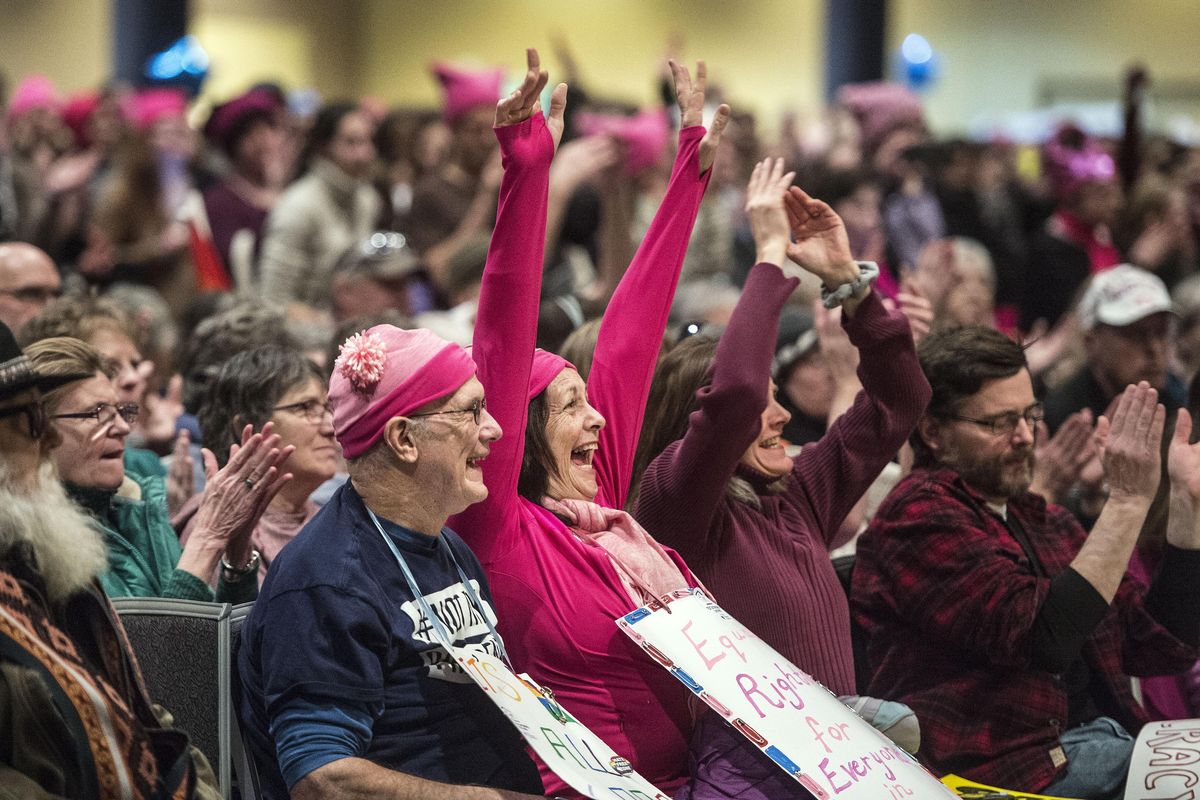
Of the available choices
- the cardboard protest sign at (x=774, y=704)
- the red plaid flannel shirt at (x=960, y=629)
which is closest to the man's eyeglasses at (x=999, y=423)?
the red plaid flannel shirt at (x=960, y=629)

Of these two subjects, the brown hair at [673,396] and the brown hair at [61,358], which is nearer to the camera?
the brown hair at [61,358]

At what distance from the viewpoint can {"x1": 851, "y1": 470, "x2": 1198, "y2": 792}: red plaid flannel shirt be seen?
10.7ft

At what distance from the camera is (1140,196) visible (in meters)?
8.94

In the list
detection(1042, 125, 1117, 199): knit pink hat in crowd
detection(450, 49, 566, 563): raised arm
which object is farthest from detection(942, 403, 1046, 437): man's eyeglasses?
detection(1042, 125, 1117, 199): knit pink hat in crowd

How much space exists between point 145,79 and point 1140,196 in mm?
6934

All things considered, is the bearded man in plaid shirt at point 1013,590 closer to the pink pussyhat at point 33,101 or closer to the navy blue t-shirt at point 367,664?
the navy blue t-shirt at point 367,664

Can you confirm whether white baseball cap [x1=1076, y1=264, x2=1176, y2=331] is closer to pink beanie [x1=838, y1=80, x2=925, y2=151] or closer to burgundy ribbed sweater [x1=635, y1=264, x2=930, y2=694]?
burgundy ribbed sweater [x1=635, y1=264, x2=930, y2=694]

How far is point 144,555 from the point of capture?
3375 millimetres

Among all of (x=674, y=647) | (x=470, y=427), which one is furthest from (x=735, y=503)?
(x=470, y=427)

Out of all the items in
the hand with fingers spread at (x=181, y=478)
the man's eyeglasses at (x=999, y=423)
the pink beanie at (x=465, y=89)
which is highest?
the pink beanie at (x=465, y=89)

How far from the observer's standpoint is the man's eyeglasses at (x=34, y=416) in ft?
8.09

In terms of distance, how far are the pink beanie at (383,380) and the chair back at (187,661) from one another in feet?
1.54

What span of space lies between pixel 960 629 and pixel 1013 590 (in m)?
0.14

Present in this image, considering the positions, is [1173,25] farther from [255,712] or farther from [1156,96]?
[255,712]
